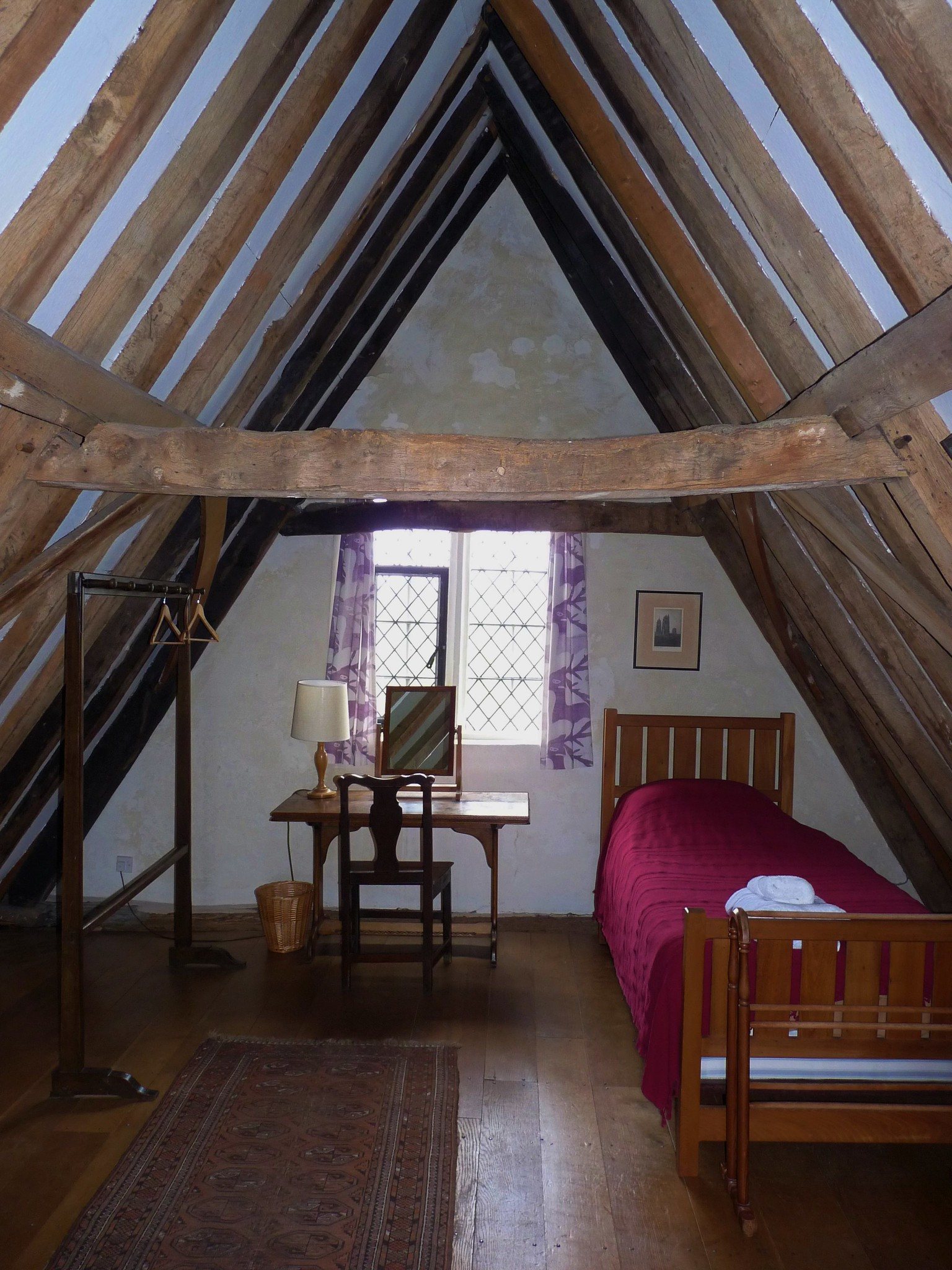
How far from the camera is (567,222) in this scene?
4.23m

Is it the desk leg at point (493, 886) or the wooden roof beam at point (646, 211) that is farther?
the desk leg at point (493, 886)

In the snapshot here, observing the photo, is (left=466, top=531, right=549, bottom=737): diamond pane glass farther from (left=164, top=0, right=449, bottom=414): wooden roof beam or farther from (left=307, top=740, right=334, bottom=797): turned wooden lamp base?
(left=164, top=0, right=449, bottom=414): wooden roof beam

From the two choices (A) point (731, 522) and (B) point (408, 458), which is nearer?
(B) point (408, 458)

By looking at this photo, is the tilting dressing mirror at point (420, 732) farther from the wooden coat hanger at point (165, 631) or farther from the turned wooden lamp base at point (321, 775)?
the wooden coat hanger at point (165, 631)

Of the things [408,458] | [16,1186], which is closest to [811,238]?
[408,458]

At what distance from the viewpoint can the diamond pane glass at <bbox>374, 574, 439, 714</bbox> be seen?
5.26m

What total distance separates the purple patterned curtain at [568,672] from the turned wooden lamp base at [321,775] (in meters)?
1.15

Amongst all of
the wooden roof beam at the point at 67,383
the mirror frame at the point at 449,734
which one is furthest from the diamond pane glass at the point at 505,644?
the wooden roof beam at the point at 67,383

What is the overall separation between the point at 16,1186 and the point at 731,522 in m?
3.76

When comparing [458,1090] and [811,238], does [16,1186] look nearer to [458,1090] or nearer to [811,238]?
[458,1090]

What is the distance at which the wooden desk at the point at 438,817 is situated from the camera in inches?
175

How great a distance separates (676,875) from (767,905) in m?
0.73

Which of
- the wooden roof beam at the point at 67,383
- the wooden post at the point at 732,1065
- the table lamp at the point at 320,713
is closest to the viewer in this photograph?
the wooden roof beam at the point at 67,383

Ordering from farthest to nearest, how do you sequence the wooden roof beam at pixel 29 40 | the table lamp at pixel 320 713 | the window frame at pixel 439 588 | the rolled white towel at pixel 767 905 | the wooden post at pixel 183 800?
1. the window frame at pixel 439 588
2. the table lamp at pixel 320 713
3. the wooden post at pixel 183 800
4. the rolled white towel at pixel 767 905
5. the wooden roof beam at pixel 29 40
